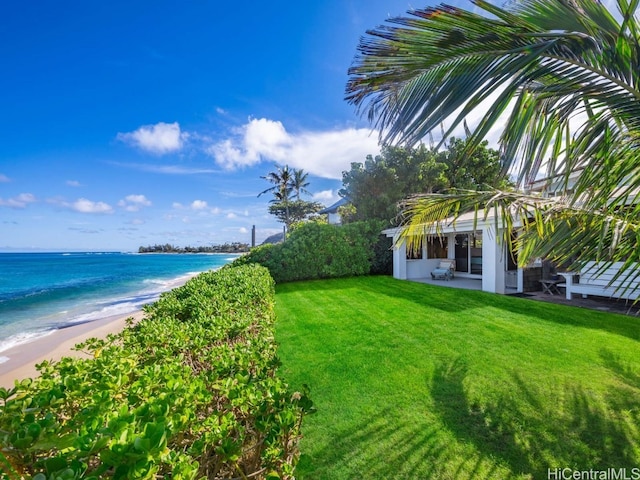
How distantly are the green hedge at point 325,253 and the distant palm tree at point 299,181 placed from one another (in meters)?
22.1

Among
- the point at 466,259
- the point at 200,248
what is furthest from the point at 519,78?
the point at 200,248

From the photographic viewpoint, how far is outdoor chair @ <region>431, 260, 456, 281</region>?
46.7 feet

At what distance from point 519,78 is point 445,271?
13.3 m

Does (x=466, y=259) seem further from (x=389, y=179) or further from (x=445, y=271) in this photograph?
(x=389, y=179)

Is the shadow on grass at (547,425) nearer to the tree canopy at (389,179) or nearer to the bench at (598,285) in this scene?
the bench at (598,285)

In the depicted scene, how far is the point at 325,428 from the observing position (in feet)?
11.3

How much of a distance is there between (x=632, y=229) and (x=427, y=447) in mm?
3038

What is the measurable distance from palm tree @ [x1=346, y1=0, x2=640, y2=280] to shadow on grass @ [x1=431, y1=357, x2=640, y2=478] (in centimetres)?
193

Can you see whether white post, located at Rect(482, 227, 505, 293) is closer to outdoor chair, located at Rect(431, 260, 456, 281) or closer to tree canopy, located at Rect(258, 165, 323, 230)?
outdoor chair, located at Rect(431, 260, 456, 281)

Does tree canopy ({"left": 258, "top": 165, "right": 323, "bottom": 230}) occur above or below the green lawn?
above

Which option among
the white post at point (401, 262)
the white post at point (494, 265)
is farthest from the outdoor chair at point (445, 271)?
the white post at point (494, 265)

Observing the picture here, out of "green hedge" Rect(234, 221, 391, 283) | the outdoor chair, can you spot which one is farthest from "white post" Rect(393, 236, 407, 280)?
"green hedge" Rect(234, 221, 391, 283)

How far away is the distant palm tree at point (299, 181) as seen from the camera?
123 ft

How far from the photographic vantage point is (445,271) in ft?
46.5
